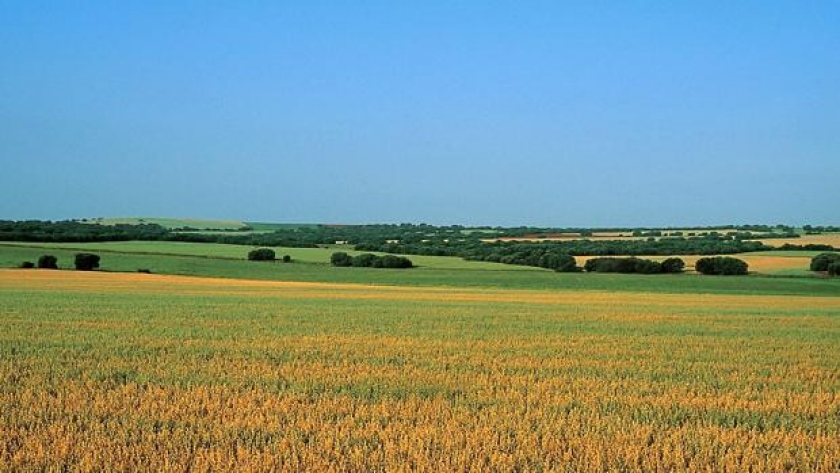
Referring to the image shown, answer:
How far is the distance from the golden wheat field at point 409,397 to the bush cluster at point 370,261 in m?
51.6

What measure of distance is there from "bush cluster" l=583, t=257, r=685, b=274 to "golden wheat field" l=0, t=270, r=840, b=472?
48303mm

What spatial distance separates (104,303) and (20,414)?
68.4 ft

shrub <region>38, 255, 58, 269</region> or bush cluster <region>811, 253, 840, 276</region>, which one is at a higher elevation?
bush cluster <region>811, 253, 840, 276</region>

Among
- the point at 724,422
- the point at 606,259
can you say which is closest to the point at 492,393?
the point at 724,422

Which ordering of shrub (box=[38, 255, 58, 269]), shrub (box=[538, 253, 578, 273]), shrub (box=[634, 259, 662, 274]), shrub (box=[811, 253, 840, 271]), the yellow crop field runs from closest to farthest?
shrub (box=[811, 253, 840, 271]), shrub (box=[38, 255, 58, 269]), shrub (box=[634, 259, 662, 274]), shrub (box=[538, 253, 578, 273]), the yellow crop field

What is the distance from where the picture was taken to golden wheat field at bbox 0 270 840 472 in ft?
25.4

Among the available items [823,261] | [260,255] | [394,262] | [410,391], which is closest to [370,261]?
[394,262]

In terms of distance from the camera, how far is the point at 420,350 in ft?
53.0

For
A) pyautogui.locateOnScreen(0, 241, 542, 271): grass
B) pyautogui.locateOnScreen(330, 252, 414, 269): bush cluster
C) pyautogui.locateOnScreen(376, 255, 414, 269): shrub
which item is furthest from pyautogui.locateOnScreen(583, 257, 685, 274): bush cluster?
pyautogui.locateOnScreen(330, 252, 414, 269): bush cluster

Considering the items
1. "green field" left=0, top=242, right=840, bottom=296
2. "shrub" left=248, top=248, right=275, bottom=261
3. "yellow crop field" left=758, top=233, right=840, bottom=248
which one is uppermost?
"yellow crop field" left=758, top=233, right=840, bottom=248

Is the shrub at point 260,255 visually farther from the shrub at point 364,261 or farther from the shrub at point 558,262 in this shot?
the shrub at point 558,262

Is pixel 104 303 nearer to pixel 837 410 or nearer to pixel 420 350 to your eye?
pixel 420 350

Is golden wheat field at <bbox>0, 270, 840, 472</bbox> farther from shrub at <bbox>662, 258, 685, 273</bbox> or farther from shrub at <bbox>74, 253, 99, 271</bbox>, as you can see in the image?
shrub at <bbox>662, 258, 685, 273</bbox>

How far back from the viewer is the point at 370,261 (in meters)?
75.4
